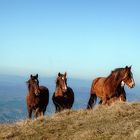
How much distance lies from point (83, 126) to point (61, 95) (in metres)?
10.3

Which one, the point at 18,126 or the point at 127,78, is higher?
the point at 127,78

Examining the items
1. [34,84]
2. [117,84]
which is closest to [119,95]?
[117,84]

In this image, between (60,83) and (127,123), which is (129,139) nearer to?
(127,123)

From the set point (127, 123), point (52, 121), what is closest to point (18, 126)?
point (52, 121)

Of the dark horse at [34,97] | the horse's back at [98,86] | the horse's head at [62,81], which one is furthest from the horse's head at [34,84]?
the horse's back at [98,86]

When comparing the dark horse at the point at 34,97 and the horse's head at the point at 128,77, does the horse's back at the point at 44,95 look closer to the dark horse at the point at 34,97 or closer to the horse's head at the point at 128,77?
the dark horse at the point at 34,97

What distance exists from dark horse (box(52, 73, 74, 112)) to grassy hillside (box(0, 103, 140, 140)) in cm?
650

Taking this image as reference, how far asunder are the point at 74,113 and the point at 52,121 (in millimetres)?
1929

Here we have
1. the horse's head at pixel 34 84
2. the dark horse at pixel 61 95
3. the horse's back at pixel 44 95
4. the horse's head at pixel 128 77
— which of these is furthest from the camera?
the dark horse at pixel 61 95

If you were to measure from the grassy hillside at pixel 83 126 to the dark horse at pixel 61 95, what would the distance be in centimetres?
650

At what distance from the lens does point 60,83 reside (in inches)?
1011

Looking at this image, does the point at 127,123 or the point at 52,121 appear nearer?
the point at 127,123

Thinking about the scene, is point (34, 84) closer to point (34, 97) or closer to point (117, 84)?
point (34, 97)

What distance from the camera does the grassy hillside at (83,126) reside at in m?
13.9
